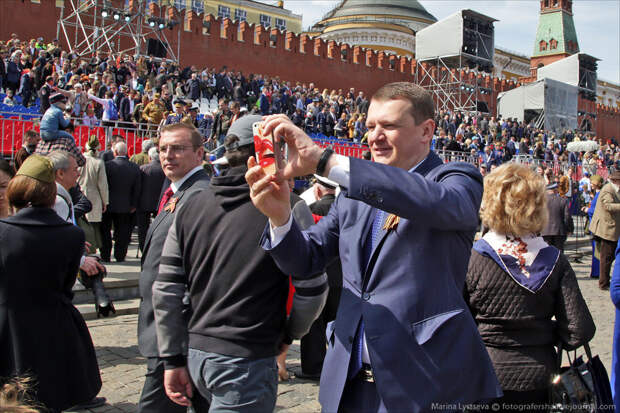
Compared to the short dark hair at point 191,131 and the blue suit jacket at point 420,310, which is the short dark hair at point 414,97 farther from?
the short dark hair at point 191,131

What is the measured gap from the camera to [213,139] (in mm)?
13500

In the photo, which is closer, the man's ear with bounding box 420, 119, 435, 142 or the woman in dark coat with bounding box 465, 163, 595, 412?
the man's ear with bounding box 420, 119, 435, 142

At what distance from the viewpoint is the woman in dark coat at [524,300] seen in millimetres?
2482

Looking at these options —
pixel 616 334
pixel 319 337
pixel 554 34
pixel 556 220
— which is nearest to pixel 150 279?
pixel 319 337

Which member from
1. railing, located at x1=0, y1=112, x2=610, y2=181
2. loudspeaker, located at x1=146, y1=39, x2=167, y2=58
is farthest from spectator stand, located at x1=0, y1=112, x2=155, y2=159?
loudspeaker, located at x1=146, y1=39, x2=167, y2=58

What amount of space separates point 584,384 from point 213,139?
11.9 meters

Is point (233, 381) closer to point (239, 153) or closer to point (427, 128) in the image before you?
point (239, 153)

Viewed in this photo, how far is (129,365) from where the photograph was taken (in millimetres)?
4512

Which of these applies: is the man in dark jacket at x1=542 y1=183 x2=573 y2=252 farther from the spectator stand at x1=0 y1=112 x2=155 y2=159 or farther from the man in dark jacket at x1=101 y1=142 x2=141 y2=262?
the spectator stand at x1=0 y1=112 x2=155 y2=159

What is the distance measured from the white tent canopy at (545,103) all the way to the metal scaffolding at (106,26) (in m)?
24.1

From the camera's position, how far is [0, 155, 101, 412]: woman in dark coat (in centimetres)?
277

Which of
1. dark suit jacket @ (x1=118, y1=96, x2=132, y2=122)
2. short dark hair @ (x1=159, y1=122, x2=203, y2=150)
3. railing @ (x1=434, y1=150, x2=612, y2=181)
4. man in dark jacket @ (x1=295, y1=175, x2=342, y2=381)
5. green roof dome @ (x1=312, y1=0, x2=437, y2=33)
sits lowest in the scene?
man in dark jacket @ (x1=295, y1=175, x2=342, y2=381)

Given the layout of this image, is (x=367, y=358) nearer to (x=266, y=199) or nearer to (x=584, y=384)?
(x=266, y=199)

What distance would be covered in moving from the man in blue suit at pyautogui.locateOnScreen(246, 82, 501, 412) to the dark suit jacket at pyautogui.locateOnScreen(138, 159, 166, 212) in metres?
7.10
